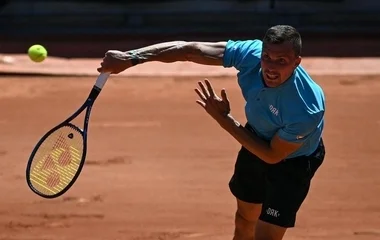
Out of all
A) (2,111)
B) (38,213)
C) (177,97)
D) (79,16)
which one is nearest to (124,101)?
(177,97)

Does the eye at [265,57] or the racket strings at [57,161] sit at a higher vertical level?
the eye at [265,57]

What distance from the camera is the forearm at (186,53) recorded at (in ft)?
16.2

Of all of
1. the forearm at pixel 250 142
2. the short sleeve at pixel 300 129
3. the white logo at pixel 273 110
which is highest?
the white logo at pixel 273 110

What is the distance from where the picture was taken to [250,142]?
15.3 ft

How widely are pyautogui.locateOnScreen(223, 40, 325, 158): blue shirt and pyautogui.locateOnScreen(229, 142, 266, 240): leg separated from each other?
9.4 inches

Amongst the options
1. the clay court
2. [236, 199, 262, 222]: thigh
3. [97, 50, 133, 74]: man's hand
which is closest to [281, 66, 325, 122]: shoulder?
[236, 199, 262, 222]: thigh

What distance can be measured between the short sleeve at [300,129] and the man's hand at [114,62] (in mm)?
926

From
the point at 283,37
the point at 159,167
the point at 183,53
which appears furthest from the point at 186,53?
the point at 159,167

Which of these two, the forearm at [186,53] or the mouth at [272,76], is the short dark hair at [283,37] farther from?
the forearm at [186,53]

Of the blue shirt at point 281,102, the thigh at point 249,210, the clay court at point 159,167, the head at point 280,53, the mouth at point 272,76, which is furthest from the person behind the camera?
the clay court at point 159,167

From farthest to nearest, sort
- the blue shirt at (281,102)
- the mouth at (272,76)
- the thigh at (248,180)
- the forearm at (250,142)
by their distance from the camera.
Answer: the thigh at (248,180) → the forearm at (250,142) → the blue shirt at (281,102) → the mouth at (272,76)

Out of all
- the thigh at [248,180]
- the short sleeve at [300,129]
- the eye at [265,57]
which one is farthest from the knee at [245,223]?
the eye at [265,57]

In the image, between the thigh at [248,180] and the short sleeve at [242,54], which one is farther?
the thigh at [248,180]

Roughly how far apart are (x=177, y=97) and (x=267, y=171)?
5365 mm
